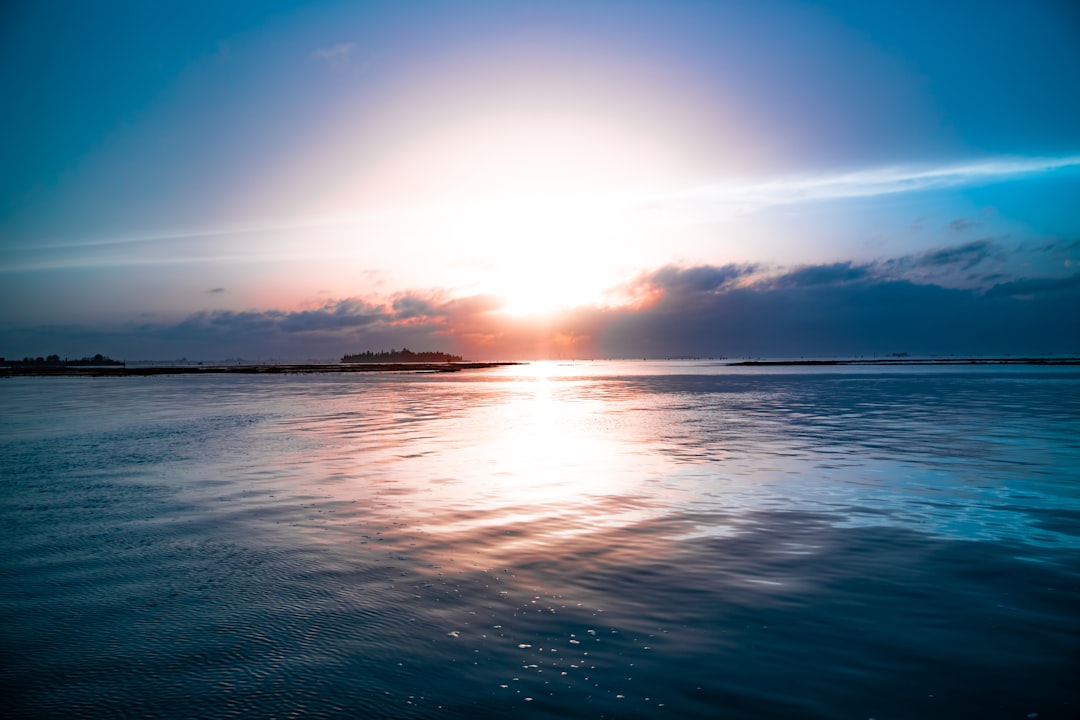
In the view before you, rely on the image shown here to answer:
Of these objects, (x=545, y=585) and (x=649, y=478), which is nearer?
(x=545, y=585)

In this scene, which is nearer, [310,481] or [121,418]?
[310,481]

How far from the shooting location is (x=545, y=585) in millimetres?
10109

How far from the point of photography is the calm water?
22.1ft

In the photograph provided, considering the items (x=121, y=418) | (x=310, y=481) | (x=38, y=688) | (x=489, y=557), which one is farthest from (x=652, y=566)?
(x=121, y=418)

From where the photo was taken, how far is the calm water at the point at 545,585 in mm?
6734

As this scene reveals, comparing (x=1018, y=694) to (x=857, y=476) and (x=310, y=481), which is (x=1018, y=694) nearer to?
(x=857, y=476)

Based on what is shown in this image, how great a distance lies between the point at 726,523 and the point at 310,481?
A: 12.8 meters

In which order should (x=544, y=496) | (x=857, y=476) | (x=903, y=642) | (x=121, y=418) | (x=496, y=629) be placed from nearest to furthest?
(x=903, y=642) < (x=496, y=629) < (x=544, y=496) < (x=857, y=476) < (x=121, y=418)

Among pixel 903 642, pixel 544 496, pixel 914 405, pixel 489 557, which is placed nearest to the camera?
pixel 903 642

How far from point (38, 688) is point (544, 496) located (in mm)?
12013

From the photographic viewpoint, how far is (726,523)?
13891 millimetres

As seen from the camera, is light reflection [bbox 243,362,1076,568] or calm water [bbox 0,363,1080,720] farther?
light reflection [bbox 243,362,1076,568]

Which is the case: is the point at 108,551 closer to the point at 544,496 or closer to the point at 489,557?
the point at 489,557

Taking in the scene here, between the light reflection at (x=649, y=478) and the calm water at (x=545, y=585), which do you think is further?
the light reflection at (x=649, y=478)
